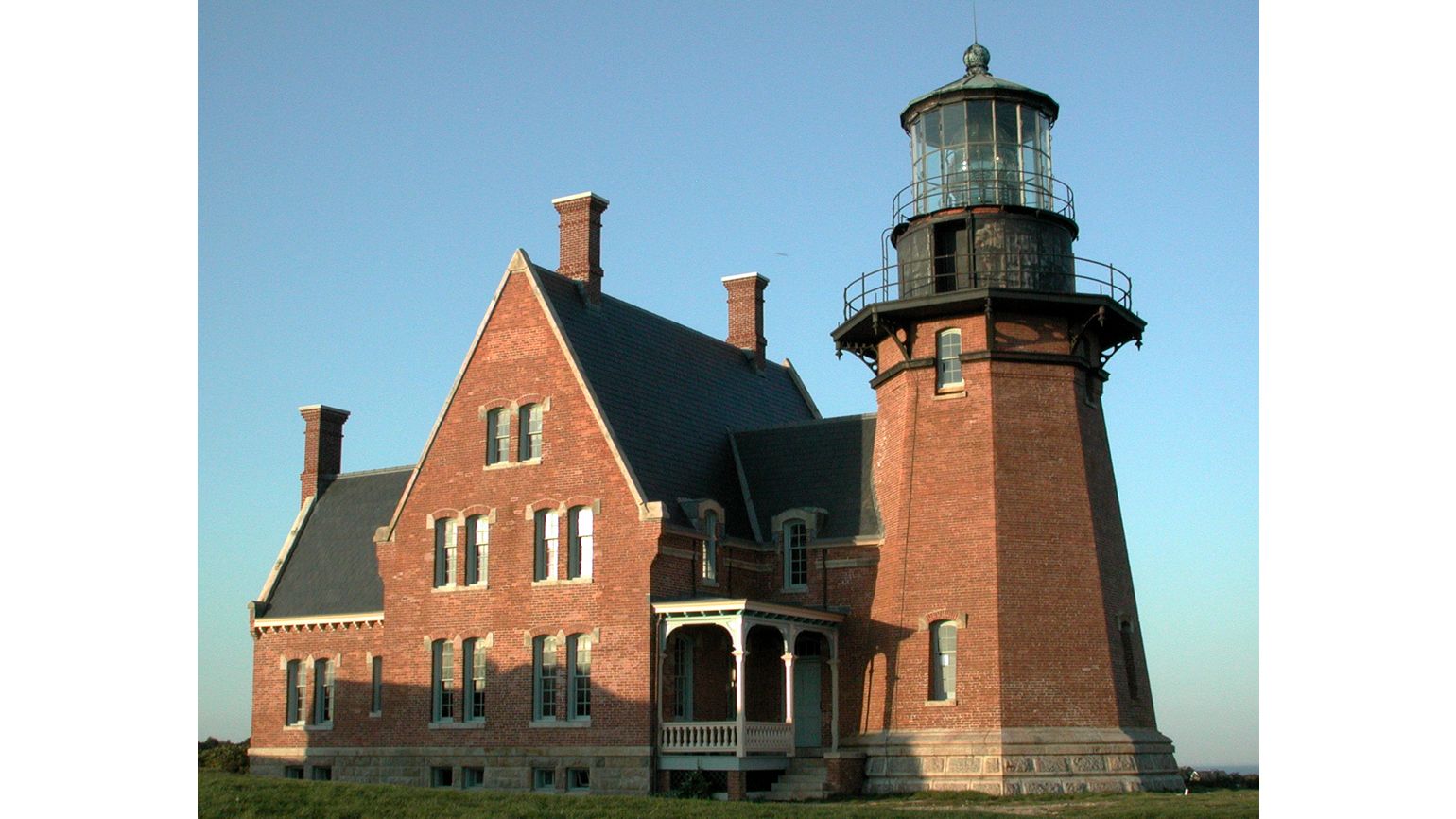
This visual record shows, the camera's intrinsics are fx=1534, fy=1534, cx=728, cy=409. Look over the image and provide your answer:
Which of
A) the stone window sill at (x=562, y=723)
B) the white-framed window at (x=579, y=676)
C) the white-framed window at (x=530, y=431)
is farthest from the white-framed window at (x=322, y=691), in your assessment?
the white-framed window at (x=530, y=431)

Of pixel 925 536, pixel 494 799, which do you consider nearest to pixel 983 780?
pixel 925 536

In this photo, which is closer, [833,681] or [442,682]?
[833,681]

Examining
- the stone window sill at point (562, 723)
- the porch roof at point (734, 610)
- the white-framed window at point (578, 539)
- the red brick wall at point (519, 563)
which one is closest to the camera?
the porch roof at point (734, 610)

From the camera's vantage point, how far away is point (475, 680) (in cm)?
3012

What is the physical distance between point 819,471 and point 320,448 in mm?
15591

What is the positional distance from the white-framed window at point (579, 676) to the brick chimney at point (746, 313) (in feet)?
35.8

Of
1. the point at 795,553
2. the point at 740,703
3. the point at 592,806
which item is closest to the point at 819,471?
the point at 795,553

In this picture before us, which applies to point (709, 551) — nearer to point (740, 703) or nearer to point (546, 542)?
point (546, 542)

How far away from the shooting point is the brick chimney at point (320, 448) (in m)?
40.5

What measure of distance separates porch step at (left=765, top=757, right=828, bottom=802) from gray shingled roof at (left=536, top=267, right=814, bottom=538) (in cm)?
504

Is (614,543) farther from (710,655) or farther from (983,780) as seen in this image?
(983,780)

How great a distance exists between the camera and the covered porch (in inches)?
1060

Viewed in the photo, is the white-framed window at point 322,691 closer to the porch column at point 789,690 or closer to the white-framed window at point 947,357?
the porch column at point 789,690

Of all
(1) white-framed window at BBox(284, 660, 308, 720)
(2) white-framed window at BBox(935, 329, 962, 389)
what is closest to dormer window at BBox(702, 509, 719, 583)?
(2) white-framed window at BBox(935, 329, 962, 389)
